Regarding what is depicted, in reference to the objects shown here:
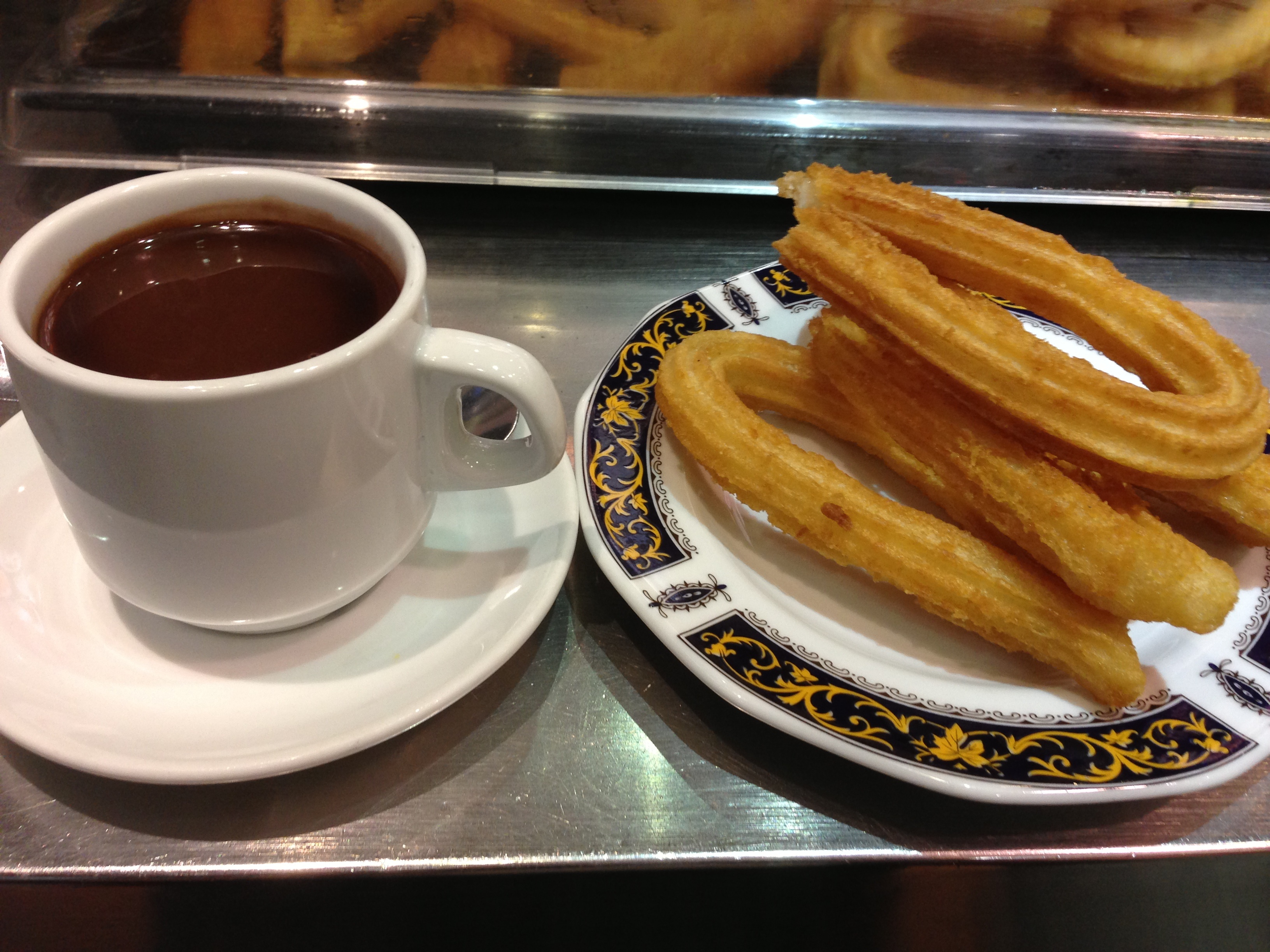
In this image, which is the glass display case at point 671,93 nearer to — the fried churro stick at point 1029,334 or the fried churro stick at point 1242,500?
the fried churro stick at point 1029,334

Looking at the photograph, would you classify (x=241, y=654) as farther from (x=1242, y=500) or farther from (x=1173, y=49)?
(x=1173, y=49)

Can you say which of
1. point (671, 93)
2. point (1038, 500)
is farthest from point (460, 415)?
point (671, 93)

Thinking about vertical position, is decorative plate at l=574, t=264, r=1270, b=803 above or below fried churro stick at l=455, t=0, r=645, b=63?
below

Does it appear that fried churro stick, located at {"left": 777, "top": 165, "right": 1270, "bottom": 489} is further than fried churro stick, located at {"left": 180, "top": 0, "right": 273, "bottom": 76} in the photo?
No

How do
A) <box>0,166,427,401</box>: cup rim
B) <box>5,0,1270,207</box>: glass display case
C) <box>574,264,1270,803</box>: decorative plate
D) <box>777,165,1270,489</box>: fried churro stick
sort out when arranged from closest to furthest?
<box>0,166,427,401</box>: cup rim, <box>574,264,1270,803</box>: decorative plate, <box>777,165,1270,489</box>: fried churro stick, <box>5,0,1270,207</box>: glass display case

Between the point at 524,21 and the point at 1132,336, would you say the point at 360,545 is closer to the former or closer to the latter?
the point at 1132,336

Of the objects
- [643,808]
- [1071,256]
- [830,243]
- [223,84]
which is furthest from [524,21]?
[643,808]

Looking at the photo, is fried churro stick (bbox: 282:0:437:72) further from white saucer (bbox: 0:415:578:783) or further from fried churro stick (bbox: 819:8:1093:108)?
white saucer (bbox: 0:415:578:783)

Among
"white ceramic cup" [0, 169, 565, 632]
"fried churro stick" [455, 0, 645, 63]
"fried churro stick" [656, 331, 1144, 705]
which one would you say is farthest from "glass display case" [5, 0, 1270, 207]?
"white ceramic cup" [0, 169, 565, 632]
